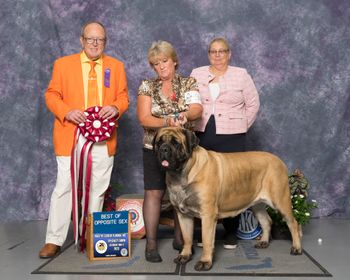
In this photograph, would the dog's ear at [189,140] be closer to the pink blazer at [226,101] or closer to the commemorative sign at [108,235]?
the pink blazer at [226,101]

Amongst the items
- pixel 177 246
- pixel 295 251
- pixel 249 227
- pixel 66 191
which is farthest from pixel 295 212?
pixel 66 191

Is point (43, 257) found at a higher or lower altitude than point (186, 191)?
lower

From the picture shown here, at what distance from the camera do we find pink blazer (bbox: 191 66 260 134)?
427 cm

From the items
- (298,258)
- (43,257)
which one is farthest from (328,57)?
(43,257)

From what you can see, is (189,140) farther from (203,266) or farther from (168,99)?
(203,266)

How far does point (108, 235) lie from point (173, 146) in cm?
106

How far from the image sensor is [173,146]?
11.4 ft

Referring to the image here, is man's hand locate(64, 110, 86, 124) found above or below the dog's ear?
above

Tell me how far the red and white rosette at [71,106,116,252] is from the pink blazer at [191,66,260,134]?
2.61 feet

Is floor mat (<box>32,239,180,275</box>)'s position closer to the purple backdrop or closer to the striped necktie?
the striped necktie

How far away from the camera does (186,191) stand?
3.70 metres

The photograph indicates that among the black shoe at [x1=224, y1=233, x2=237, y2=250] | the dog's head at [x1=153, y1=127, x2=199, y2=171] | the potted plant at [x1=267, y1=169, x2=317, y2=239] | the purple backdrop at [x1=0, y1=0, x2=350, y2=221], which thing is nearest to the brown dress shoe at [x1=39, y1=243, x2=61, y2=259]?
the dog's head at [x1=153, y1=127, x2=199, y2=171]

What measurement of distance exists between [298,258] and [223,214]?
706 millimetres

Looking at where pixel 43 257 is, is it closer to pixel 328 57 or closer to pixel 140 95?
pixel 140 95
